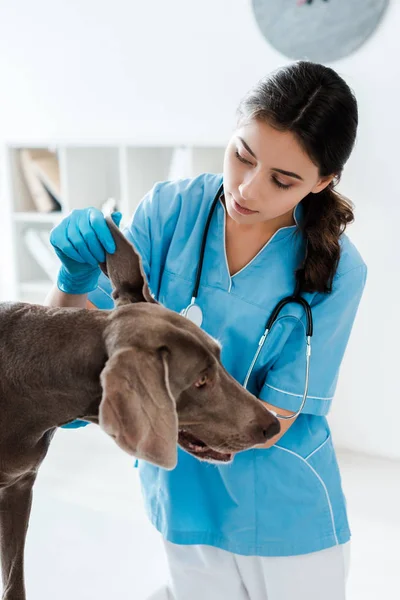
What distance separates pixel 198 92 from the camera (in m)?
3.02

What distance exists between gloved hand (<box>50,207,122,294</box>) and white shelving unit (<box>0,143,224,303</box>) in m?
1.75

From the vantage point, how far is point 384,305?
111 inches

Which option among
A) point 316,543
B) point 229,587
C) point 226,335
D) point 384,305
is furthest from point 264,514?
point 384,305

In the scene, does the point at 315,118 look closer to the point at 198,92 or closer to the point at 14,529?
the point at 14,529

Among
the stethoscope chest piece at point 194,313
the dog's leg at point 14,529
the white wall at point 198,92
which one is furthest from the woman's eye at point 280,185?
the white wall at point 198,92

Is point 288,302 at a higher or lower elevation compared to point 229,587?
higher

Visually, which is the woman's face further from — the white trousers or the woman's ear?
the white trousers

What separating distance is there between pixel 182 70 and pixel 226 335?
6.70 ft

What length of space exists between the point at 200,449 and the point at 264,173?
1.68ft

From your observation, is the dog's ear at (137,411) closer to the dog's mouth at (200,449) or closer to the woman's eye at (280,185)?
the dog's mouth at (200,449)

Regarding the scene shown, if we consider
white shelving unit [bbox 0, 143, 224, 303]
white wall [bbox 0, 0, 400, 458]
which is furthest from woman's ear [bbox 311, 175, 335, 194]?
white shelving unit [bbox 0, 143, 224, 303]

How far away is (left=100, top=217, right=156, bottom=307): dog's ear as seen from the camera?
3.31ft

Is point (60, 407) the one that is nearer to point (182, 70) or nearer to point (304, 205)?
point (304, 205)

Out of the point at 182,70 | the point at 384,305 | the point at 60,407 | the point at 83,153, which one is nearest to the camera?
the point at 60,407
